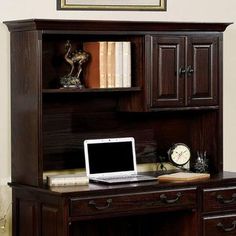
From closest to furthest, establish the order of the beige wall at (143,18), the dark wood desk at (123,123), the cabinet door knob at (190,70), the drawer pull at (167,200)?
the dark wood desk at (123,123)
the drawer pull at (167,200)
the beige wall at (143,18)
the cabinet door knob at (190,70)

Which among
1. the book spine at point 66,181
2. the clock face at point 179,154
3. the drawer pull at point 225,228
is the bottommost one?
the drawer pull at point 225,228

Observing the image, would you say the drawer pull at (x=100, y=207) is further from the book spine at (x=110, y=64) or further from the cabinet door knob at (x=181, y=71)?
the cabinet door knob at (x=181, y=71)

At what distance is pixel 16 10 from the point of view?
4.58 m

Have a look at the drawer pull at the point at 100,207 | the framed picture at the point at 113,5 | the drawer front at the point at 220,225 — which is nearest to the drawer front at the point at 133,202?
the drawer pull at the point at 100,207

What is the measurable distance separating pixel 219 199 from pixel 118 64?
36.7 inches

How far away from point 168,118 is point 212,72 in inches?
16.1

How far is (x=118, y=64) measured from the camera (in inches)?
182

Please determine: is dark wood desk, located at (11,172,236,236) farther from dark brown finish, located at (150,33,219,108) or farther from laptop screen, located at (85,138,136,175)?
dark brown finish, located at (150,33,219,108)

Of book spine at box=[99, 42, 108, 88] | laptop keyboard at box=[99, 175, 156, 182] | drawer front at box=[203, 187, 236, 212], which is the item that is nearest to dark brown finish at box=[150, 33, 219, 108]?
book spine at box=[99, 42, 108, 88]

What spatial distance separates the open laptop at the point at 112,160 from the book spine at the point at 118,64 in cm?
34

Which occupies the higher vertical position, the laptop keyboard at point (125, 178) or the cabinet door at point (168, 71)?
the cabinet door at point (168, 71)

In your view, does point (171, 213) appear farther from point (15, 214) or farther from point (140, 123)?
point (15, 214)

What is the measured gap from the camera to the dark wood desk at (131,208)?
4219 millimetres

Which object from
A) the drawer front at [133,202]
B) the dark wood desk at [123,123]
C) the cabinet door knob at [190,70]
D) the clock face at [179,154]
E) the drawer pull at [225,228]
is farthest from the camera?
the clock face at [179,154]
